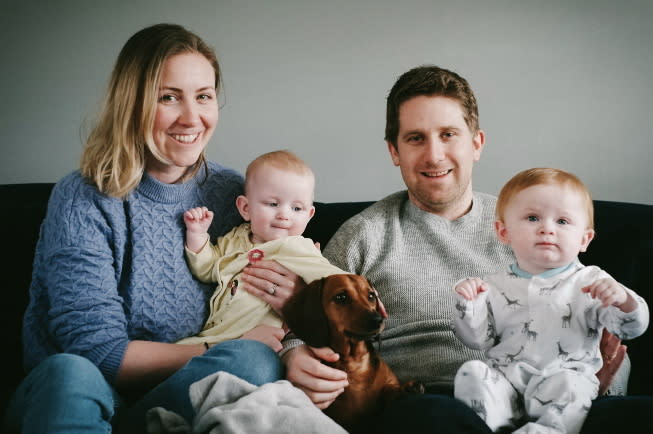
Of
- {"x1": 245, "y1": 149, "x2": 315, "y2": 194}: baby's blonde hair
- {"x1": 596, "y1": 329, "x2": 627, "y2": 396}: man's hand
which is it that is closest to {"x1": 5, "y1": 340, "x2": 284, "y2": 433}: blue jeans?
{"x1": 245, "y1": 149, "x2": 315, "y2": 194}: baby's blonde hair

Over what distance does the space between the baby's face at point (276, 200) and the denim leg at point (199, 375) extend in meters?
0.37

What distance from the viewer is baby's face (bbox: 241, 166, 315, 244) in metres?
1.49

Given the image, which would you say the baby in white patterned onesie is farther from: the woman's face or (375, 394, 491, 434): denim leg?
the woman's face

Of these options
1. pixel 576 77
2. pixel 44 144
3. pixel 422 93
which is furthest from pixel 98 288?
pixel 576 77

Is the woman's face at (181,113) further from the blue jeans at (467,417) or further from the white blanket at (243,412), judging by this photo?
the blue jeans at (467,417)

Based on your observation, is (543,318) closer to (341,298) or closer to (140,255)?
(341,298)

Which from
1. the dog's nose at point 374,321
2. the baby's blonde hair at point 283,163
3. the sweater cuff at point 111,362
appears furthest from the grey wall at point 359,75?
the dog's nose at point 374,321

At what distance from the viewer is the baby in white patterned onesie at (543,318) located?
42.4 inches

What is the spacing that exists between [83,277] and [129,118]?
0.41 m

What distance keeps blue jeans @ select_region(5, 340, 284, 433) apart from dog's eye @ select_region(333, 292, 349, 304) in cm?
22

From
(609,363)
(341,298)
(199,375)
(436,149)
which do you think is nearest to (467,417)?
(341,298)

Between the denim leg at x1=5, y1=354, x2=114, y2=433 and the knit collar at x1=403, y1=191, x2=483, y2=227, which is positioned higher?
the knit collar at x1=403, y1=191, x2=483, y2=227

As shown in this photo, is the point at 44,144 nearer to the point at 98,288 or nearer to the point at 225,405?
the point at 98,288

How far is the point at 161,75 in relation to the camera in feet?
4.66
